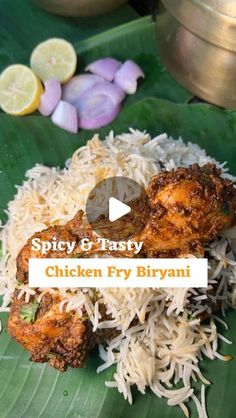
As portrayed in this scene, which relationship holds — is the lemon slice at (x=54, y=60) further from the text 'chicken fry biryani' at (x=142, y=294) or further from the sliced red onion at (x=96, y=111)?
the text 'chicken fry biryani' at (x=142, y=294)

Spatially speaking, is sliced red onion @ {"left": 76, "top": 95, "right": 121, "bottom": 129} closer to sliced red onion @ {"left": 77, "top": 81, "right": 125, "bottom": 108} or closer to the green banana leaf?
sliced red onion @ {"left": 77, "top": 81, "right": 125, "bottom": 108}

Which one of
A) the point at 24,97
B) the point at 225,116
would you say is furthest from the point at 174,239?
the point at 24,97

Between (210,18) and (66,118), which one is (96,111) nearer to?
(66,118)

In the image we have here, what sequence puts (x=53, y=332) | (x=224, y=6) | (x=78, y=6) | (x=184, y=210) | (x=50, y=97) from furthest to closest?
(x=78, y=6)
(x=50, y=97)
(x=224, y=6)
(x=53, y=332)
(x=184, y=210)

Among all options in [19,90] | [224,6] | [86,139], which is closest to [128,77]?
[86,139]

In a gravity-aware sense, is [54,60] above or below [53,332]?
above

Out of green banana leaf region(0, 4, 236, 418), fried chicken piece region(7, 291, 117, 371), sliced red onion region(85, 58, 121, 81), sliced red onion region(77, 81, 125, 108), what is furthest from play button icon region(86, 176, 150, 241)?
sliced red onion region(85, 58, 121, 81)

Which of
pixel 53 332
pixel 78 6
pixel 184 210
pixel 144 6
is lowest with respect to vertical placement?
pixel 53 332
